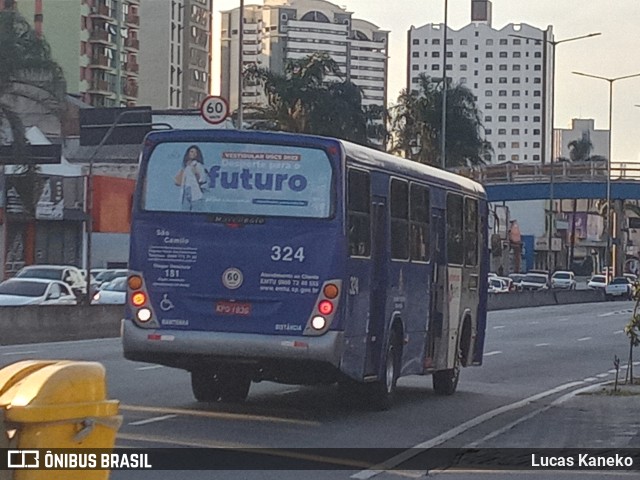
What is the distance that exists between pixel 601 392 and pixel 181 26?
12620 centimetres

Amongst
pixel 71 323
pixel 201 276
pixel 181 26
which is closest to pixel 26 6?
pixel 181 26

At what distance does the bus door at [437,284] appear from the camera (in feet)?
64.3

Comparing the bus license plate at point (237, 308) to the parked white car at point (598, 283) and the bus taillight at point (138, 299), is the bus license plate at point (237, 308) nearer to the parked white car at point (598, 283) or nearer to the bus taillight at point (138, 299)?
the bus taillight at point (138, 299)

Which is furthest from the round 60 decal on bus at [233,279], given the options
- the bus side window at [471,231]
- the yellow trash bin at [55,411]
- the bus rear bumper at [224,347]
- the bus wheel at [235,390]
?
the yellow trash bin at [55,411]

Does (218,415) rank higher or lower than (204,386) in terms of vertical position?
lower

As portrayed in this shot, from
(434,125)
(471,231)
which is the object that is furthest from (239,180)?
(434,125)

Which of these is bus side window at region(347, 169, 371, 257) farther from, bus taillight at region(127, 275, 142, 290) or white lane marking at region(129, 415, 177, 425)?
white lane marking at region(129, 415, 177, 425)

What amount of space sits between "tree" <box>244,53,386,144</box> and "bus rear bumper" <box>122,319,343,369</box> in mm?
58592

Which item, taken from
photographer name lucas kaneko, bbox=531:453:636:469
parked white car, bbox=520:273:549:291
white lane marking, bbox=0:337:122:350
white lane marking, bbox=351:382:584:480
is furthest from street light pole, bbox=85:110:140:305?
parked white car, bbox=520:273:549:291

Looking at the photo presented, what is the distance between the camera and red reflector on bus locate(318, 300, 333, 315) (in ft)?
51.1

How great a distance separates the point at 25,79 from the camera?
142 feet

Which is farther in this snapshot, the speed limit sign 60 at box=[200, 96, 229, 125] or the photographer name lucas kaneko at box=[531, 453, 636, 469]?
the speed limit sign 60 at box=[200, 96, 229, 125]

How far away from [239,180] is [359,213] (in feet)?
4.49

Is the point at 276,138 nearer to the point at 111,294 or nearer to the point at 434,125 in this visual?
the point at 111,294
